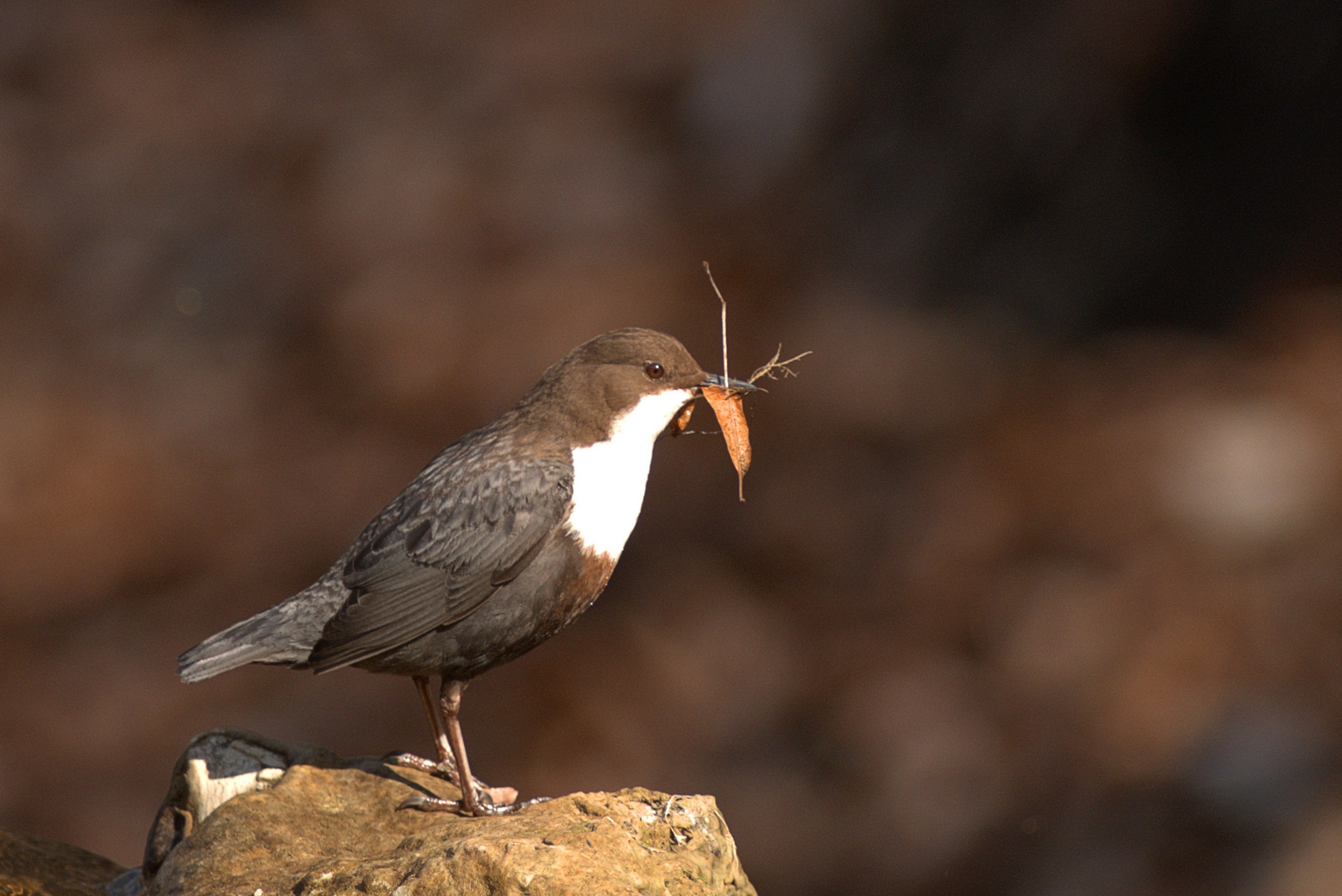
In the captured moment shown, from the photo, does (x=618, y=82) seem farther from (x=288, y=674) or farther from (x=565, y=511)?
(x=565, y=511)

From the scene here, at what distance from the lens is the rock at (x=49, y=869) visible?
11.0ft

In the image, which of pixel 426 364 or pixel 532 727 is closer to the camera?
pixel 532 727

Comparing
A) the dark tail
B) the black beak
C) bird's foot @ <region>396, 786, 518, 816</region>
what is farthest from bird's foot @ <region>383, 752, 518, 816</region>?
the black beak

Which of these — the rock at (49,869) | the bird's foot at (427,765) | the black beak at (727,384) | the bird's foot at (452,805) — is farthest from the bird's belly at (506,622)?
the rock at (49,869)

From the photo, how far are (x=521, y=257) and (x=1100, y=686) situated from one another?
4.52 metres

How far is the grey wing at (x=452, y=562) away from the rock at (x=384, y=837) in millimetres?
384

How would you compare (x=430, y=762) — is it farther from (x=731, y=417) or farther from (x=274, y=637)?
(x=731, y=417)

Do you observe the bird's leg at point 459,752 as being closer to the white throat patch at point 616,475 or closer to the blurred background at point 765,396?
the white throat patch at point 616,475

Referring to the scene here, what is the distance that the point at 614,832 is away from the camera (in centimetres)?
268

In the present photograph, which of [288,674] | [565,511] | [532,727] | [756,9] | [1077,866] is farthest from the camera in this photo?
[756,9]

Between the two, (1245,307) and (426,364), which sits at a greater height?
(426,364)

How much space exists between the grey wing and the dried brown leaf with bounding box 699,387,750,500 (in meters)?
0.46

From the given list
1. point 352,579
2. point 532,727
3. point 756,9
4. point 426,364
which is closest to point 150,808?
point 532,727

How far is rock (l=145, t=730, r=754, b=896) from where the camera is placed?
2.48m
